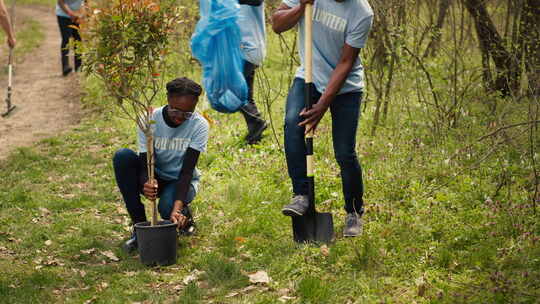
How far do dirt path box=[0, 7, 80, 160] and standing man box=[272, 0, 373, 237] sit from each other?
488cm

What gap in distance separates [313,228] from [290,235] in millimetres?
318

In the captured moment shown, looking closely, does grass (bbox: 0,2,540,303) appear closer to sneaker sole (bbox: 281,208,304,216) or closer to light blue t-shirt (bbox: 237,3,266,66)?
sneaker sole (bbox: 281,208,304,216)

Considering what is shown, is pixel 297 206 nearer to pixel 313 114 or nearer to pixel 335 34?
pixel 313 114

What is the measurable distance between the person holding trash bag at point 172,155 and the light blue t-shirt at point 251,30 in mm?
2290

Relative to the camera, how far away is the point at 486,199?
5.41 metres

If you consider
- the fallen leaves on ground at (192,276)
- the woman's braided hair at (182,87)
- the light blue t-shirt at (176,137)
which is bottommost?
the fallen leaves on ground at (192,276)

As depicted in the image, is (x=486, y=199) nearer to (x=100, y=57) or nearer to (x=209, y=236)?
(x=209, y=236)

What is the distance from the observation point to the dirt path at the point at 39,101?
31.6 feet

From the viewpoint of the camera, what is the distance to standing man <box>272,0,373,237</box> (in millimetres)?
4590

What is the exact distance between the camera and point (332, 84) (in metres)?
4.59

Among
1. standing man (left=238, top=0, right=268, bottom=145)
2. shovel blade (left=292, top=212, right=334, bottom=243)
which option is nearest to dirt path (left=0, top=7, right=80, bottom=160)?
standing man (left=238, top=0, right=268, bottom=145)

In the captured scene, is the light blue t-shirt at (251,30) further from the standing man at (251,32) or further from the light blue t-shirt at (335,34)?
the light blue t-shirt at (335,34)

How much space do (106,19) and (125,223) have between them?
2005 millimetres

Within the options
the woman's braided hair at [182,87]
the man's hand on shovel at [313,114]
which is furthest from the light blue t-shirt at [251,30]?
the man's hand on shovel at [313,114]
